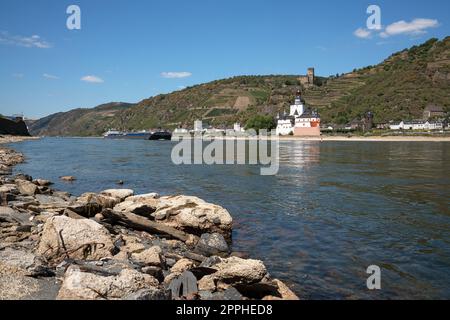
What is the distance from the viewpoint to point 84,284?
6902mm

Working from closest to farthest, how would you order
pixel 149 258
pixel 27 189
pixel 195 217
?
pixel 149 258 < pixel 195 217 < pixel 27 189

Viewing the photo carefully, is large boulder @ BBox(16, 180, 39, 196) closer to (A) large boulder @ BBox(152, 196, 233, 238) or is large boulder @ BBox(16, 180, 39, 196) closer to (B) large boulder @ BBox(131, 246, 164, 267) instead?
(A) large boulder @ BBox(152, 196, 233, 238)

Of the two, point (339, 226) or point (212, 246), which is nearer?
point (212, 246)

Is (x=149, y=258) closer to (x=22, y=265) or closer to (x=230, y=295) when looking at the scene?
(x=230, y=295)

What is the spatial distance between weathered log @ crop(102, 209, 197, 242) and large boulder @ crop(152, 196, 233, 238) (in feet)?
1.32

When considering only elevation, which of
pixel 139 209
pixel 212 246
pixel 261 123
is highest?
pixel 261 123

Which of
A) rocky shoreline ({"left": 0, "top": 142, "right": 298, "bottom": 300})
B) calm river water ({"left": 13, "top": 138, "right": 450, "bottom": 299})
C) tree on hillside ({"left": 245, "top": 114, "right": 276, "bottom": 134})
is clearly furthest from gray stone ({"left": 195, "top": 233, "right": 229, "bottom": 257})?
tree on hillside ({"left": 245, "top": 114, "right": 276, "bottom": 134})

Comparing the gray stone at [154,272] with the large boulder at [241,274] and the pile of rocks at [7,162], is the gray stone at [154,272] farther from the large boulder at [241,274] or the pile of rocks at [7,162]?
the pile of rocks at [7,162]

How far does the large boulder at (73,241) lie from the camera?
9.54 m

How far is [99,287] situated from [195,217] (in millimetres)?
7504

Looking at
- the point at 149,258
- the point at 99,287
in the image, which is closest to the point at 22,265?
the point at 99,287

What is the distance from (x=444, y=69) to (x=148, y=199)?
205 metres

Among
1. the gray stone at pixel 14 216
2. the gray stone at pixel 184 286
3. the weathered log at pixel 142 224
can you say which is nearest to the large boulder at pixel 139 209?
the weathered log at pixel 142 224

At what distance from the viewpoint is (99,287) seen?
22.7 ft
